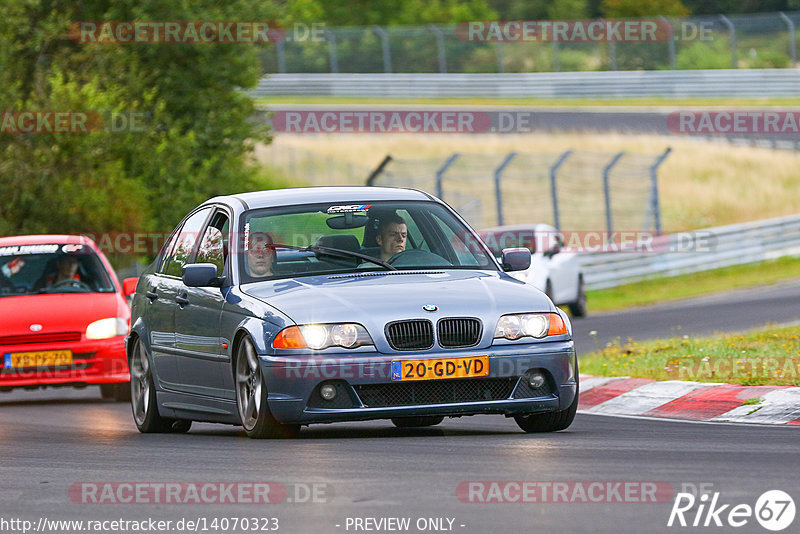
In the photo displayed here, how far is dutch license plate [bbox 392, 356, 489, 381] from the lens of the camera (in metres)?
9.16

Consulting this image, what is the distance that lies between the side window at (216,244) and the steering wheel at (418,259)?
1.06 metres

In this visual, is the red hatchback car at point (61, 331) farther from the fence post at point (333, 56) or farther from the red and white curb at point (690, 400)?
the fence post at point (333, 56)

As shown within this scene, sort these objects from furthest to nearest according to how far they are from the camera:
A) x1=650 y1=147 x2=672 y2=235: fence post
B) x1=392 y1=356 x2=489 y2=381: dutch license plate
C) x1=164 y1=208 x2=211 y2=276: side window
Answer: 1. x1=650 y1=147 x2=672 y2=235: fence post
2. x1=164 y1=208 x2=211 y2=276: side window
3. x1=392 y1=356 x2=489 y2=381: dutch license plate

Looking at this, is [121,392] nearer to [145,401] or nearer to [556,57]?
[145,401]

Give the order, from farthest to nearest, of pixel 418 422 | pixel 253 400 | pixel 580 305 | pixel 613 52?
pixel 613 52 → pixel 580 305 → pixel 418 422 → pixel 253 400

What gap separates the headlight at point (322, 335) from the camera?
9172mm

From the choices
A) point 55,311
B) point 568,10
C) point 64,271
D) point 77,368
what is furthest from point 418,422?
point 568,10

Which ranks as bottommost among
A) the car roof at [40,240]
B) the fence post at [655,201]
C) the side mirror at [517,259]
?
the fence post at [655,201]

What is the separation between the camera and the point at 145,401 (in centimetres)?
1150

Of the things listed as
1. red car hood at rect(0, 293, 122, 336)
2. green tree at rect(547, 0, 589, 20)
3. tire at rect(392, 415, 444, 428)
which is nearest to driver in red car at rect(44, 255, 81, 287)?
red car hood at rect(0, 293, 122, 336)

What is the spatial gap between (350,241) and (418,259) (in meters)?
0.43

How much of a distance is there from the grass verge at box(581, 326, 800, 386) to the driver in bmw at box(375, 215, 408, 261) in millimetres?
2950

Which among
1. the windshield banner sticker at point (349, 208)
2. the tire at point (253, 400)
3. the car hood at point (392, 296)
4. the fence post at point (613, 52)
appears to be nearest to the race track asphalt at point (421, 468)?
the tire at point (253, 400)

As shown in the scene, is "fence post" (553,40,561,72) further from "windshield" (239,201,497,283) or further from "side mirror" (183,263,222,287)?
"side mirror" (183,263,222,287)
